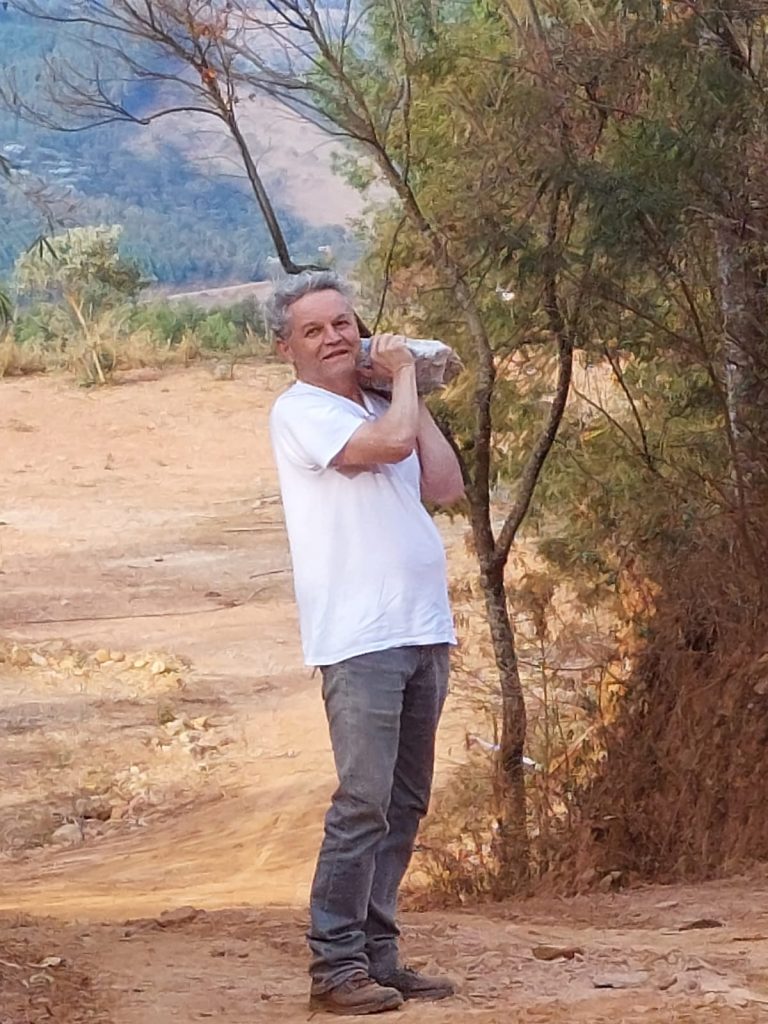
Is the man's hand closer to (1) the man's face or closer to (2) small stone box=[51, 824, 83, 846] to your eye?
(1) the man's face

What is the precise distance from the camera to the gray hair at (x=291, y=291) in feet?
12.4

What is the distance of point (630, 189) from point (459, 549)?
10.9m

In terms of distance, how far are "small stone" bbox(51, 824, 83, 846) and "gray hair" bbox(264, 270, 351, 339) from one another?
6926 mm

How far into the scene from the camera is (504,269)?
7.09 meters

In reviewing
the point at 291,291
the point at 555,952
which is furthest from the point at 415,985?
the point at 291,291

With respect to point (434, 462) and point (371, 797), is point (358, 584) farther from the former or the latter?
point (371, 797)

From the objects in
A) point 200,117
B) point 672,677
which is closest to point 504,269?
point 672,677

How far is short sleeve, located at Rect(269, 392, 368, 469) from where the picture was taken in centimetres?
355

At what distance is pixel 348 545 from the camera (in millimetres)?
3611

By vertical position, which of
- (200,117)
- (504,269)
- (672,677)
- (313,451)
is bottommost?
(672,677)

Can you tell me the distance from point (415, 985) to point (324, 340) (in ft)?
4.95

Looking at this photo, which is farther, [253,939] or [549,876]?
[549,876]

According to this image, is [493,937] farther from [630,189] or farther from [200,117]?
[200,117]

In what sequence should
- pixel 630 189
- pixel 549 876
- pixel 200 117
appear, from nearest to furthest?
1. pixel 630 189
2. pixel 549 876
3. pixel 200 117
